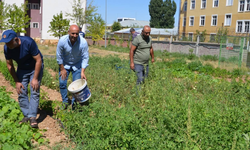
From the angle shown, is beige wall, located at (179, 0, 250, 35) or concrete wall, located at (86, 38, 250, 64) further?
beige wall, located at (179, 0, 250, 35)

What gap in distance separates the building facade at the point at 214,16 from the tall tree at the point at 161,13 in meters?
29.3

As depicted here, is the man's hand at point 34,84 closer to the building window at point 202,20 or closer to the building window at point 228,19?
the building window at point 228,19

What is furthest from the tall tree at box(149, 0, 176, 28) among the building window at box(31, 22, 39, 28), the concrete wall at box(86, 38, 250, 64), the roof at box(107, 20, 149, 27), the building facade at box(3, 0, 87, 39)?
the concrete wall at box(86, 38, 250, 64)

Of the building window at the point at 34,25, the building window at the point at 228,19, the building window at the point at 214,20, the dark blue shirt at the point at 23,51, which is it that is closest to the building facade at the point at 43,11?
the building window at the point at 34,25

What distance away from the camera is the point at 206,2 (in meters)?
39.2

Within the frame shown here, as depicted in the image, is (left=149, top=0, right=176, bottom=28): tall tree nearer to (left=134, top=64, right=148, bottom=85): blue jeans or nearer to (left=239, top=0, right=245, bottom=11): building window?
(left=239, top=0, right=245, bottom=11): building window

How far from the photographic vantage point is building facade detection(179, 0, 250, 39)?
34219 mm

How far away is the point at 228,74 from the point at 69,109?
8625 mm

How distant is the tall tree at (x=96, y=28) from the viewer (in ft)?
118

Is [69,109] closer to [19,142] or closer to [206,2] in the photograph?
[19,142]

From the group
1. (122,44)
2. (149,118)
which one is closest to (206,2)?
(122,44)

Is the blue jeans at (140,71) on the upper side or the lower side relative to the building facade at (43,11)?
lower

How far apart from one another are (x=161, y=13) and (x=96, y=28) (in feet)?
136

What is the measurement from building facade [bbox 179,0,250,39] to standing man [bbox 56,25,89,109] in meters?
28.1
